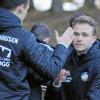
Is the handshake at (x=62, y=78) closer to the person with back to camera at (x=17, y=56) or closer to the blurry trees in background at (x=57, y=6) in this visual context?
the person with back to camera at (x=17, y=56)

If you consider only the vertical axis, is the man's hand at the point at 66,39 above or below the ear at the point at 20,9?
below

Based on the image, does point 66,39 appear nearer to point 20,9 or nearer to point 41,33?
point 20,9

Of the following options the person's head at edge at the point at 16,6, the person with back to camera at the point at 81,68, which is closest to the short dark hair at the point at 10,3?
the person's head at edge at the point at 16,6

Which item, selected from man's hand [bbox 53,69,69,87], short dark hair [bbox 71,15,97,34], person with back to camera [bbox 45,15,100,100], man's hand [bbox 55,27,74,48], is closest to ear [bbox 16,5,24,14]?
man's hand [bbox 55,27,74,48]

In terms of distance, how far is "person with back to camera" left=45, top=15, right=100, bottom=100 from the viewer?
581cm

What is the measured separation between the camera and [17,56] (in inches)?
194

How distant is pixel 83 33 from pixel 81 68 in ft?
1.30

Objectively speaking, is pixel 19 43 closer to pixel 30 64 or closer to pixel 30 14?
pixel 30 64

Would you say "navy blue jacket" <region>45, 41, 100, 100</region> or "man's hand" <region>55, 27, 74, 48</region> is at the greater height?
"man's hand" <region>55, 27, 74, 48</region>

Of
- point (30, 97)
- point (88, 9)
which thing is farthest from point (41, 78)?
point (88, 9)

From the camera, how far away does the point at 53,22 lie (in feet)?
75.5

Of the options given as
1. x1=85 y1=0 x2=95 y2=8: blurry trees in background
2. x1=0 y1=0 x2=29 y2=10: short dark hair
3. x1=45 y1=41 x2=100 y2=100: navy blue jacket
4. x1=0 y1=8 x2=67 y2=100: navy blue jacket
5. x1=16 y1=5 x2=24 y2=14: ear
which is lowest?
x1=85 y1=0 x2=95 y2=8: blurry trees in background

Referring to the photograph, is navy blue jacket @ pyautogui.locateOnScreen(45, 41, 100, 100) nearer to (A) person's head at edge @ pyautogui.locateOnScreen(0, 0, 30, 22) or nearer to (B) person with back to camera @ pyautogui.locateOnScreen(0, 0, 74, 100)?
(B) person with back to camera @ pyautogui.locateOnScreen(0, 0, 74, 100)

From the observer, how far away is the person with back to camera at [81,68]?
5.81 m
